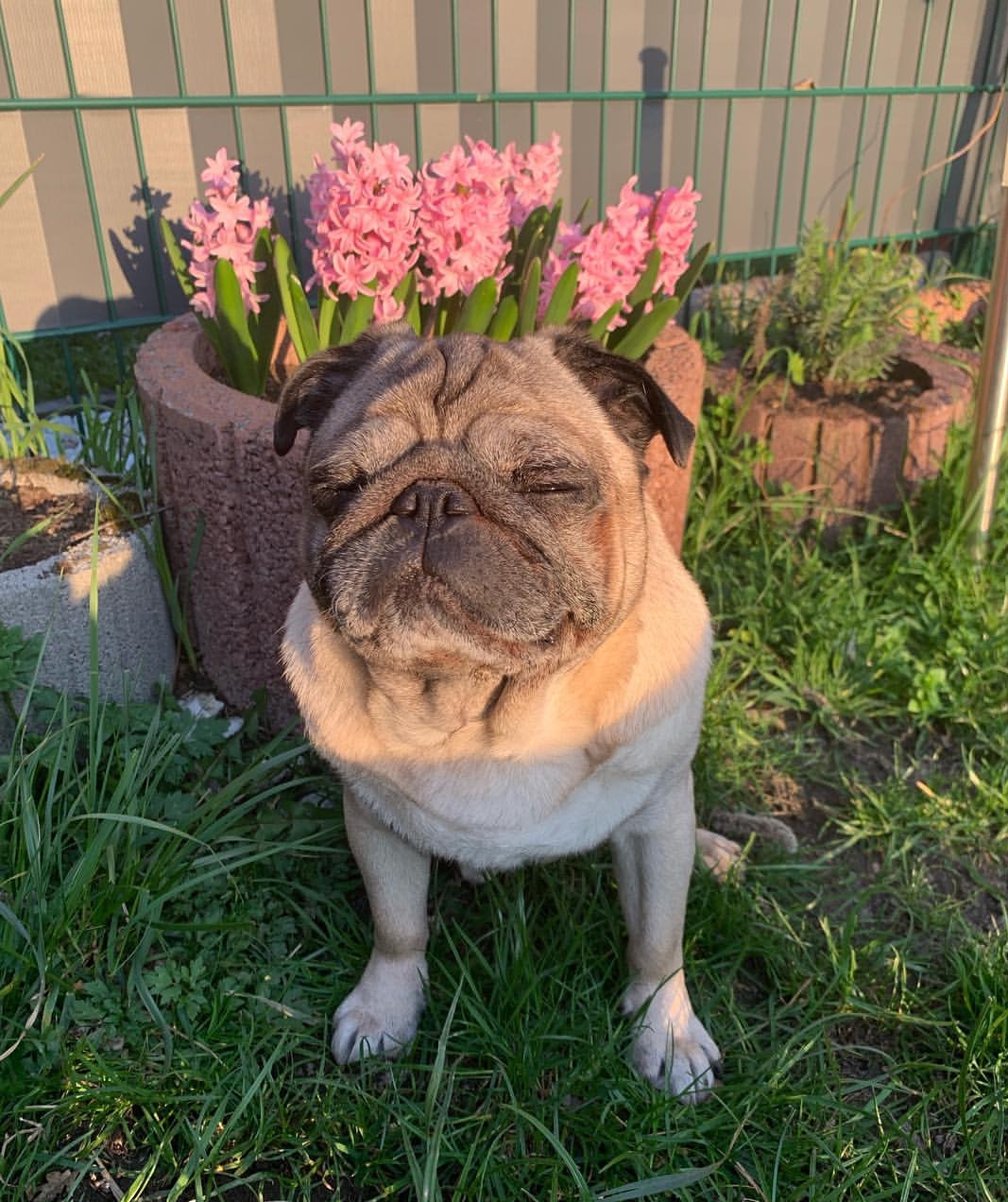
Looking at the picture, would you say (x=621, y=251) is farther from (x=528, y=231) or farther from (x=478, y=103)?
(x=478, y=103)

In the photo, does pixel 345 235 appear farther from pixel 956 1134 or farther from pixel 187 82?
pixel 956 1134

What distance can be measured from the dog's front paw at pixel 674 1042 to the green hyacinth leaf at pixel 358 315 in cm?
169

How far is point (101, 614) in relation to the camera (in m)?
2.64

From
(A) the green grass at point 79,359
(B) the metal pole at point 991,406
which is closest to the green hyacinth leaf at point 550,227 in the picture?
(B) the metal pole at point 991,406

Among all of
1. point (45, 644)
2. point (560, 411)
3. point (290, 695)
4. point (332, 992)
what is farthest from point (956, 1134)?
point (45, 644)

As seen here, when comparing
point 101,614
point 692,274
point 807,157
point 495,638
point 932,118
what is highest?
point 932,118

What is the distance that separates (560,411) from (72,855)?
1406 mm

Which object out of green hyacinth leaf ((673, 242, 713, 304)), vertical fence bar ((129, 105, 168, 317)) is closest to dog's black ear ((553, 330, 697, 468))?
green hyacinth leaf ((673, 242, 713, 304))

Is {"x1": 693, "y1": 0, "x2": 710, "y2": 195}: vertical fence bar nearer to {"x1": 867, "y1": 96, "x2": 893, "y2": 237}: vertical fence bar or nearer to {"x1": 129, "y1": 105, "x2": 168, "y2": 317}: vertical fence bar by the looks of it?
{"x1": 867, "y1": 96, "x2": 893, "y2": 237}: vertical fence bar

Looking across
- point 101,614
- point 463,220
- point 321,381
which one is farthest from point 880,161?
point 101,614

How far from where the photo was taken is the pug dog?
63.6 inches

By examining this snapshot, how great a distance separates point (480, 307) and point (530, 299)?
25cm

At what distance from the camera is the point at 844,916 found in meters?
2.44

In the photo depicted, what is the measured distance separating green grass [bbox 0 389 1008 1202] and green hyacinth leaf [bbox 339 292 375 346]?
3.51ft
